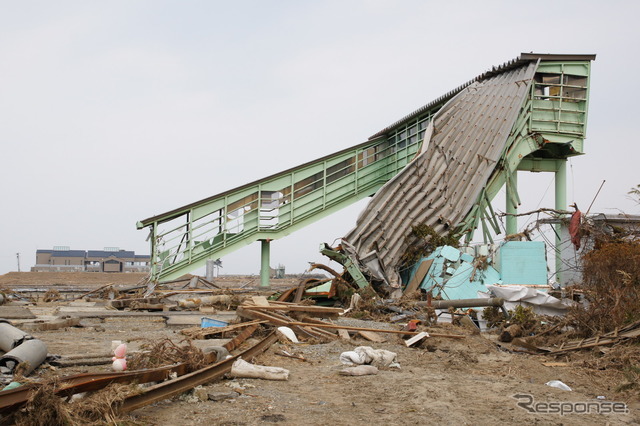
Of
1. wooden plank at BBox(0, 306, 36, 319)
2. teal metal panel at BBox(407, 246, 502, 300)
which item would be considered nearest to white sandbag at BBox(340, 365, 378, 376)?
teal metal panel at BBox(407, 246, 502, 300)

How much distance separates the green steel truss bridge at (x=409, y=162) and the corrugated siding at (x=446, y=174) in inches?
7.3

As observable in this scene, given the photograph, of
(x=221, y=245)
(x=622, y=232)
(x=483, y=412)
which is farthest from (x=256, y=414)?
(x=221, y=245)

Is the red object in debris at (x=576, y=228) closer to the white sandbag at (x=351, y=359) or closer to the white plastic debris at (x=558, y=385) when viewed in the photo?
the white plastic debris at (x=558, y=385)

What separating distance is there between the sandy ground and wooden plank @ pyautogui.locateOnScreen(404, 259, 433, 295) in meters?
8.33

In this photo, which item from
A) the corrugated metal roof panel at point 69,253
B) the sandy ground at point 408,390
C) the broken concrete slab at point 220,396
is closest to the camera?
the sandy ground at point 408,390

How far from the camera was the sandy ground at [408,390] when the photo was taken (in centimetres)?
552

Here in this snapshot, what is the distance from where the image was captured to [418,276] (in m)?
18.7

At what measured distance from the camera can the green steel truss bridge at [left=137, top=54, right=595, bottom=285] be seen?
69.2ft

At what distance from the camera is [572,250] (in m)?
16.6

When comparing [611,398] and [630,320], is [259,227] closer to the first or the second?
[630,320]

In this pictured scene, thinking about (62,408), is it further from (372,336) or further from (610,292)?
(610,292)

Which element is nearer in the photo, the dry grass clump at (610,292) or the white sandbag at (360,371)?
the white sandbag at (360,371)

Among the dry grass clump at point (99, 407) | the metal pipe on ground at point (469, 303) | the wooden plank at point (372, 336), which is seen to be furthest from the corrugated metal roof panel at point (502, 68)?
the dry grass clump at point (99, 407)

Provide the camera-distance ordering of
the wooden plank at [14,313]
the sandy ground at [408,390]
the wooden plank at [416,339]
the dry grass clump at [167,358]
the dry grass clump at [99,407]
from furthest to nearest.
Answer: the wooden plank at [14,313] < the wooden plank at [416,339] < the dry grass clump at [167,358] < the sandy ground at [408,390] < the dry grass clump at [99,407]
